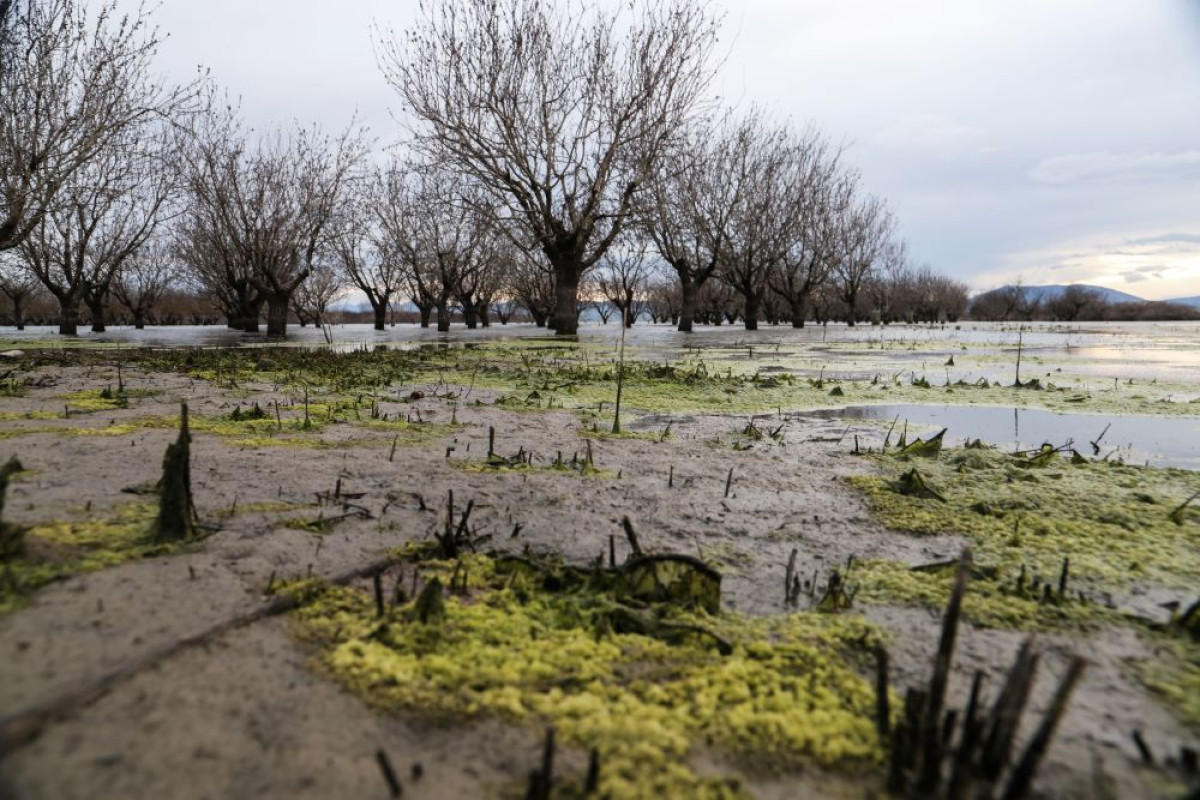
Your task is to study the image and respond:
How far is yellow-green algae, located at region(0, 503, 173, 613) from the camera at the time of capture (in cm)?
134

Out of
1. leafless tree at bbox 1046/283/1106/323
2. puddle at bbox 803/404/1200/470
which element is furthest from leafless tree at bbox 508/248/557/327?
leafless tree at bbox 1046/283/1106/323

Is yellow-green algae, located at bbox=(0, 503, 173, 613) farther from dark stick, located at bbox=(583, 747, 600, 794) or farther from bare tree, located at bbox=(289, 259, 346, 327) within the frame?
bare tree, located at bbox=(289, 259, 346, 327)

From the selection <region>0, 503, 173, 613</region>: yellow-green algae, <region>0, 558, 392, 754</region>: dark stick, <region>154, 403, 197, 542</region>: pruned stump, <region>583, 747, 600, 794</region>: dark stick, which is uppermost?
<region>154, 403, 197, 542</region>: pruned stump

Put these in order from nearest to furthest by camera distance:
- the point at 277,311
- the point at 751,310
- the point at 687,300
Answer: the point at 277,311 → the point at 687,300 → the point at 751,310

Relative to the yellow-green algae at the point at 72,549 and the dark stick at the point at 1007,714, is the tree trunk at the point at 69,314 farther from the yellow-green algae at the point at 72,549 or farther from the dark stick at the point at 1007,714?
the dark stick at the point at 1007,714

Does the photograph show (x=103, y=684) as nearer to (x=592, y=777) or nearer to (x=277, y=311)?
(x=592, y=777)

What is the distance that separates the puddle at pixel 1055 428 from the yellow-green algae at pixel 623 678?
2692 millimetres

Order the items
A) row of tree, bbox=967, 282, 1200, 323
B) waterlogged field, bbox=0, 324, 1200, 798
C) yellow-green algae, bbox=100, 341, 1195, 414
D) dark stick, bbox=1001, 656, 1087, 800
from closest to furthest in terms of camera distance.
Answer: dark stick, bbox=1001, 656, 1087, 800
waterlogged field, bbox=0, 324, 1200, 798
yellow-green algae, bbox=100, 341, 1195, 414
row of tree, bbox=967, 282, 1200, 323

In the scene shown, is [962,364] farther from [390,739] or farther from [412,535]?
[390,739]

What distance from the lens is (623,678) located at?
1220mm

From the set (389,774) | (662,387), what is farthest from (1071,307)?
(389,774)

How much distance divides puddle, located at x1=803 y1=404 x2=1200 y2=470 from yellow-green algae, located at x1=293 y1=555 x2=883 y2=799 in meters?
2.69

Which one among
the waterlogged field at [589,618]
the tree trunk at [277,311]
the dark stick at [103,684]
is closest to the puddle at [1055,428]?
the waterlogged field at [589,618]

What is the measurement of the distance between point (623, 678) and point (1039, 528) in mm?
1609
